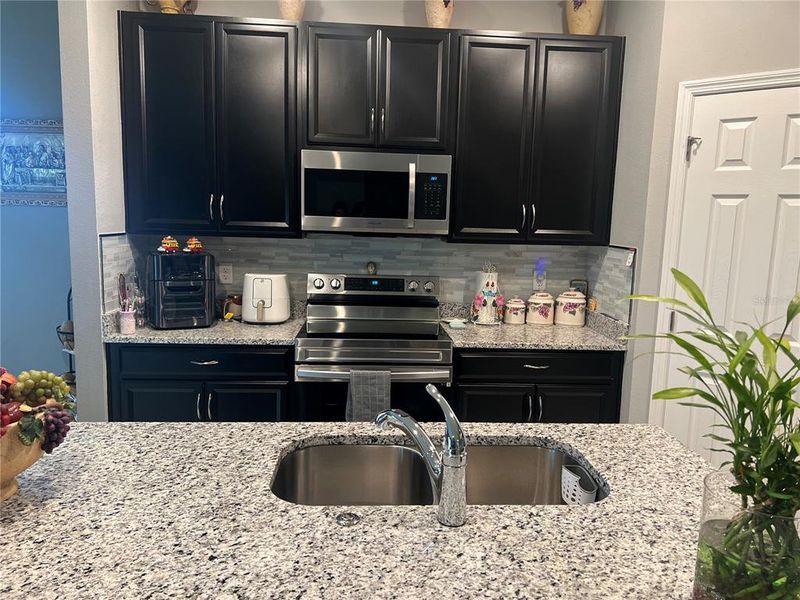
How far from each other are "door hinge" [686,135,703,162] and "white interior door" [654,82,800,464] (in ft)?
0.05

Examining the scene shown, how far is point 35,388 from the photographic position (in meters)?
1.10

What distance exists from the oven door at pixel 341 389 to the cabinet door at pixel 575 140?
3.31 feet

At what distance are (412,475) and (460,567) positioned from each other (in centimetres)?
57

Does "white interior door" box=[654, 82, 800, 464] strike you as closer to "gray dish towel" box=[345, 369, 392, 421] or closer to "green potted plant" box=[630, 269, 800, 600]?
"gray dish towel" box=[345, 369, 392, 421]

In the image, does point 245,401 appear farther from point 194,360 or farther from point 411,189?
point 411,189

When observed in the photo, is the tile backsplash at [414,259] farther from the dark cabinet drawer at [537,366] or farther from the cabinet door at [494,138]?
the dark cabinet drawer at [537,366]

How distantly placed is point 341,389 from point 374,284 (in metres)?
0.72

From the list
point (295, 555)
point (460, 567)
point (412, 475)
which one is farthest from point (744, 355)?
point (412, 475)

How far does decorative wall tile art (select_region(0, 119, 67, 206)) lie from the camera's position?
3.58 m

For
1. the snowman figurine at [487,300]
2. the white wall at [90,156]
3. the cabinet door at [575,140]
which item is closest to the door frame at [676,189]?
the cabinet door at [575,140]

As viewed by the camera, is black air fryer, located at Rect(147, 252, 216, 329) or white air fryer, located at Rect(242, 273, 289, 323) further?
white air fryer, located at Rect(242, 273, 289, 323)

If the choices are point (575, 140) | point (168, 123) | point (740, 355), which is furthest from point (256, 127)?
point (740, 355)

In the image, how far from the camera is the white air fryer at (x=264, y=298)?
3047 mm

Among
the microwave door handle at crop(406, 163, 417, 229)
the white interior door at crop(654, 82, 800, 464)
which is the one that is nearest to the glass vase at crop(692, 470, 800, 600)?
the white interior door at crop(654, 82, 800, 464)
